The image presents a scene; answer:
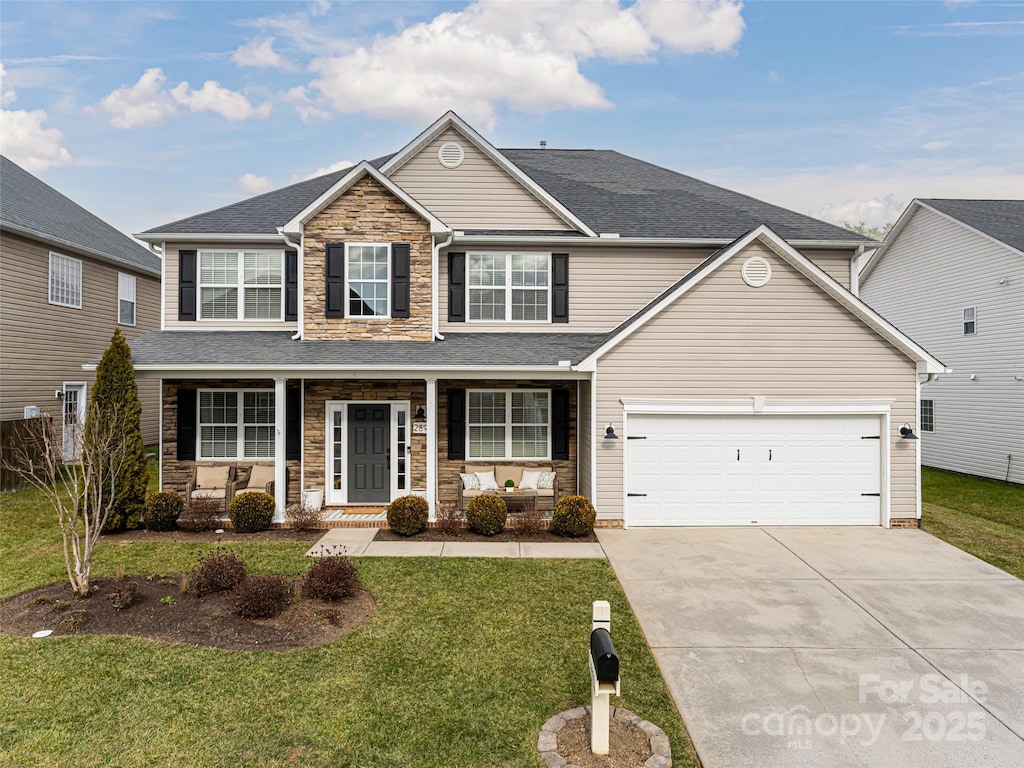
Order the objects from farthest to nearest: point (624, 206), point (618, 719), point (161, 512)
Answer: point (624, 206)
point (161, 512)
point (618, 719)

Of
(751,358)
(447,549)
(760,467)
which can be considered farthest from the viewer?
(760,467)

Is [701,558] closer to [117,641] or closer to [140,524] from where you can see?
[117,641]

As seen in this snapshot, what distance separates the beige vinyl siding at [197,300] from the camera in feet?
41.1

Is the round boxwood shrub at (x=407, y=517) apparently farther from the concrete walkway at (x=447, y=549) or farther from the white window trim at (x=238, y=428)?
the white window trim at (x=238, y=428)

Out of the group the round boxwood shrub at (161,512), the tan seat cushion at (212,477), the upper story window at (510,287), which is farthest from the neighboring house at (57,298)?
the upper story window at (510,287)

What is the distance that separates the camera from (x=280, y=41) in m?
14.4

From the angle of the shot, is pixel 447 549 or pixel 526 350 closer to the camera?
pixel 447 549

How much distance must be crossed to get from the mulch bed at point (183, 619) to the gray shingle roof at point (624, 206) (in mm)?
8119

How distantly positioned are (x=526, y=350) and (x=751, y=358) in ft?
14.3

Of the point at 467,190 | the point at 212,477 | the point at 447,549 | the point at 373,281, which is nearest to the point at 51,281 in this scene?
the point at 212,477

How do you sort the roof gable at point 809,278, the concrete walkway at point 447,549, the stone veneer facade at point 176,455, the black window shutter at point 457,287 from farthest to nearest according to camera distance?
the black window shutter at point 457,287, the stone veneer facade at point 176,455, the roof gable at point 809,278, the concrete walkway at point 447,549

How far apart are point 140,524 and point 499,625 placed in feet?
26.3

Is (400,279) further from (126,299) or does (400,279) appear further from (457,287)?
(126,299)

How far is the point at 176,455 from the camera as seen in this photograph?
39.2 ft
